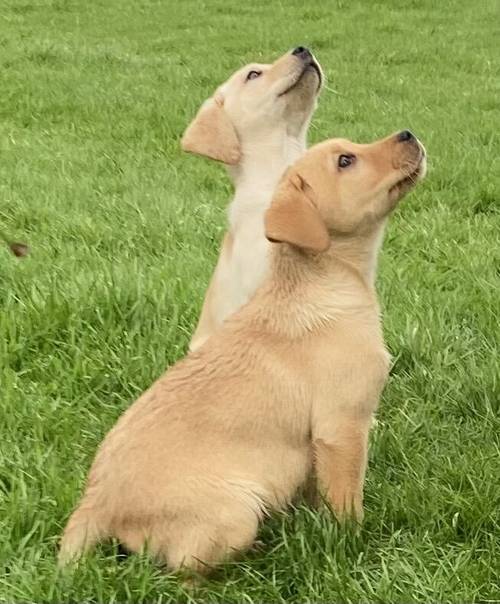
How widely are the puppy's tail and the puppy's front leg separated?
2.30ft

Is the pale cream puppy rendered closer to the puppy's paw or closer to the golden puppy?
the golden puppy

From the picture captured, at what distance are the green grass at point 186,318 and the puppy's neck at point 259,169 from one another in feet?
2.23

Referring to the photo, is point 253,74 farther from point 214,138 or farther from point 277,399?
point 277,399

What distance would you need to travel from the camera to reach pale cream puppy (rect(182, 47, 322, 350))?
4402 mm

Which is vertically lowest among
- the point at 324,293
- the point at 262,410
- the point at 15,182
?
the point at 15,182

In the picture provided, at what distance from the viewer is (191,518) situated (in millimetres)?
2863

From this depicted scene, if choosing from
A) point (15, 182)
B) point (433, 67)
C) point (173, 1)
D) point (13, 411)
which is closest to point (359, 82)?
point (433, 67)

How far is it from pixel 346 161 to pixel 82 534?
149 cm

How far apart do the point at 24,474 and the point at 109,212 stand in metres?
3.49

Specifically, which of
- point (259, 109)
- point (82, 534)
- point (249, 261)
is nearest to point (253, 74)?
point (259, 109)

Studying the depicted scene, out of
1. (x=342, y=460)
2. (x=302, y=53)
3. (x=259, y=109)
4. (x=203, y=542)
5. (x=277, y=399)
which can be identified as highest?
(x=302, y=53)

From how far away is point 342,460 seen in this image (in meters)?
3.10

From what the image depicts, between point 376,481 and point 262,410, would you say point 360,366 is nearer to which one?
point 262,410

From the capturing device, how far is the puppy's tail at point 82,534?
2.95 metres
